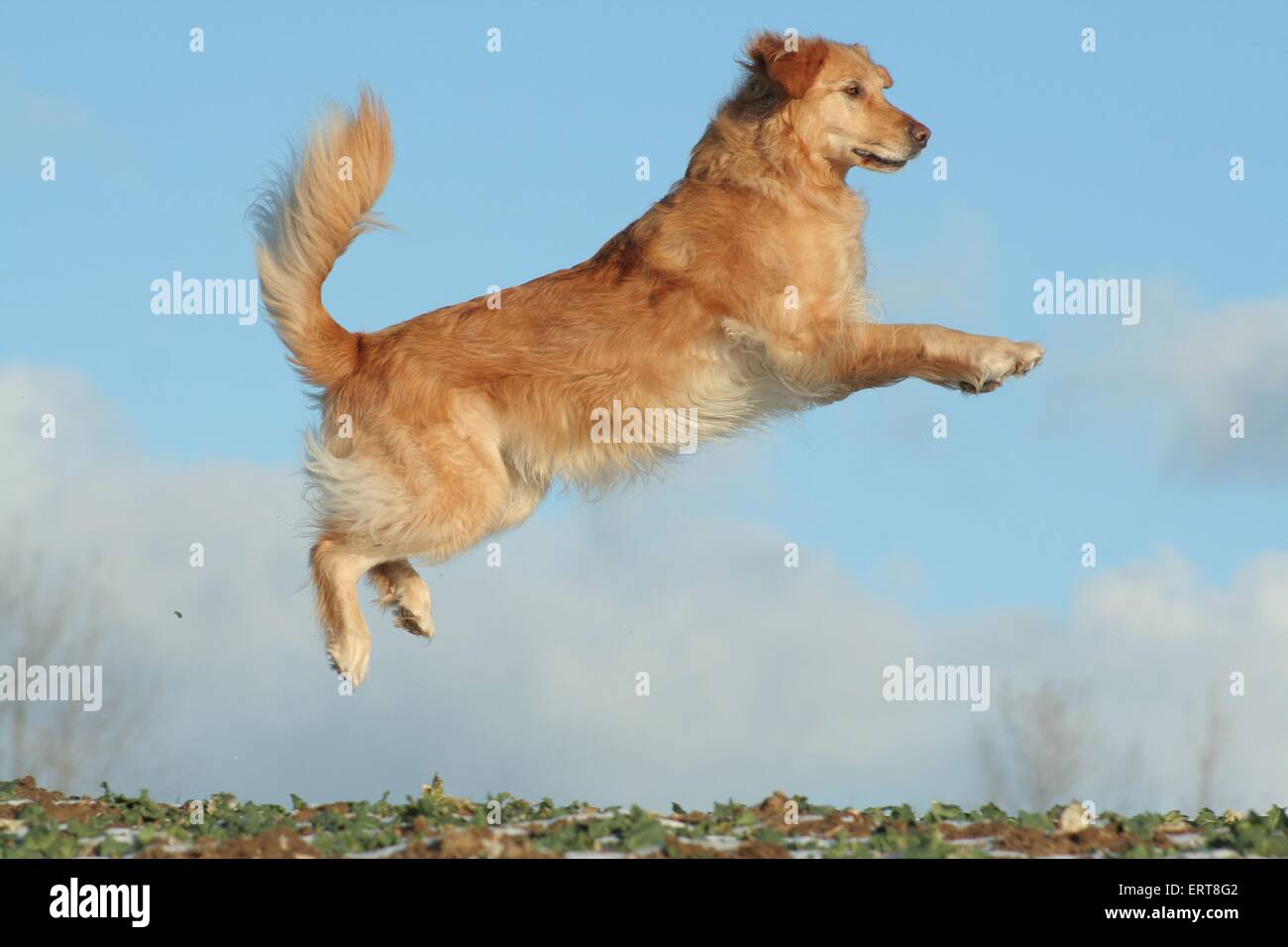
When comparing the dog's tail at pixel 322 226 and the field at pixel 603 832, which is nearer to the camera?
the field at pixel 603 832

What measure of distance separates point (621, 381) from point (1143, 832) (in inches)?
156

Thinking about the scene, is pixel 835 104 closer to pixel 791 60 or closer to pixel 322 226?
pixel 791 60

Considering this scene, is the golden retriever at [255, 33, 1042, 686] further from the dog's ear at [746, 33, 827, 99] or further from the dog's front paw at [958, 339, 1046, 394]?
the dog's front paw at [958, 339, 1046, 394]

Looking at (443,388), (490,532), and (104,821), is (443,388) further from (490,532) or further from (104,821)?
(104,821)

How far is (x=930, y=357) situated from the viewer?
8273mm

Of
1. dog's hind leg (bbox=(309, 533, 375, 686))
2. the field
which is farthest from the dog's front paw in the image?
dog's hind leg (bbox=(309, 533, 375, 686))

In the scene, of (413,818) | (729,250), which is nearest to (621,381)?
(729,250)

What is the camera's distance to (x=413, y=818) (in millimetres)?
7059

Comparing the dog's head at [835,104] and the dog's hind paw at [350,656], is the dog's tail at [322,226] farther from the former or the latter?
the dog's head at [835,104]

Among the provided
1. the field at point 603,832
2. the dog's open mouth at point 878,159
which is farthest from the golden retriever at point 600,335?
the field at point 603,832

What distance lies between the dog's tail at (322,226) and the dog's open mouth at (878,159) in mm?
3024

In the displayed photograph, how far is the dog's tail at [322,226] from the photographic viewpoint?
28.9 ft

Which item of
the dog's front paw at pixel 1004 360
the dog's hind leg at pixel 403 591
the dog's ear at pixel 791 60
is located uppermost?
the dog's ear at pixel 791 60
